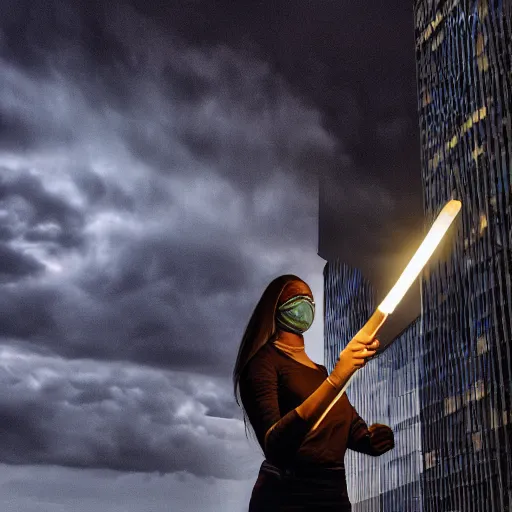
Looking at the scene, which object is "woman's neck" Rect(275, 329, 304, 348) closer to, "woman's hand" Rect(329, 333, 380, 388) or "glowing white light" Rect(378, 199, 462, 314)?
"woman's hand" Rect(329, 333, 380, 388)

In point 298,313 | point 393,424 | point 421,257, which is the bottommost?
point 421,257

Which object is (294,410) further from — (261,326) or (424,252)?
(424,252)

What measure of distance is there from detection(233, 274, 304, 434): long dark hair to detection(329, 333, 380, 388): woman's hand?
0.56 metres

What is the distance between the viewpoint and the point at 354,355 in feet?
9.53

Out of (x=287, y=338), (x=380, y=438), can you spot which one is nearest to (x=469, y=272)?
(x=380, y=438)

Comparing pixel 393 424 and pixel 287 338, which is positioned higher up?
pixel 393 424

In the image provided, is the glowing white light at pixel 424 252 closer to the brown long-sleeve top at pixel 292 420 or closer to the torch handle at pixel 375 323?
the torch handle at pixel 375 323

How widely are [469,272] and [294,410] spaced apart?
71.4 metres

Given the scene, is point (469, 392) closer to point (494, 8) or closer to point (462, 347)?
point (462, 347)

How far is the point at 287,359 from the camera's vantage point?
3.49 metres

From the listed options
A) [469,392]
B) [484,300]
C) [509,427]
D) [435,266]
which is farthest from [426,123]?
[509,427]

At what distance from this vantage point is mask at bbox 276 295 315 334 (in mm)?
3457

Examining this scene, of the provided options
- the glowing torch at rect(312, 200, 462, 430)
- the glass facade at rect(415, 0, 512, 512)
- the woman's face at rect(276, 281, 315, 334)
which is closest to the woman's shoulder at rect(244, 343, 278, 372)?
the woman's face at rect(276, 281, 315, 334)

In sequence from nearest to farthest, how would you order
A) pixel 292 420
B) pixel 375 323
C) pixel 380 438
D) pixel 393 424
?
pixel 375 323 → pixel 292 420 → pixel 380 438 → pixel 393 424
